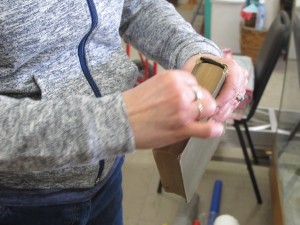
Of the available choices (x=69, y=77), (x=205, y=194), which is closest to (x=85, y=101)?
(x=69, y=77)

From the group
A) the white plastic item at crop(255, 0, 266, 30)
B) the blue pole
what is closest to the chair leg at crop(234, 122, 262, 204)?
the blue pole

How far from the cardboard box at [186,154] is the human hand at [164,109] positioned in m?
0.13

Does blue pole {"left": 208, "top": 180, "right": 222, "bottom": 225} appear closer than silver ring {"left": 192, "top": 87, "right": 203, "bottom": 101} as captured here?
No

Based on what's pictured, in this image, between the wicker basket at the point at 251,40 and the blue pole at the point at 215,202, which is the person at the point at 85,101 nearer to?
the blue pole at the point at 215,202

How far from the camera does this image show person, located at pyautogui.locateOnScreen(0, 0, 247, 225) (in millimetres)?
407

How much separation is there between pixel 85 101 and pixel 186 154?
0.22 meters

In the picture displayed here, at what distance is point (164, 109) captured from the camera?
1.31ft

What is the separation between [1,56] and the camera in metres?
0.55

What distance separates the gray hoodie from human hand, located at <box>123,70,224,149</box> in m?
0.01

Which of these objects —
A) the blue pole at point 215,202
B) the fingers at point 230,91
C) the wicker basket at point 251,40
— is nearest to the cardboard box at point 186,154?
the fingers at point 230,91

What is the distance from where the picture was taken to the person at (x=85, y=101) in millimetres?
407

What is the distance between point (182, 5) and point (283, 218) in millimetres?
3334

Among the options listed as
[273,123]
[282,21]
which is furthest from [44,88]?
[273,123]

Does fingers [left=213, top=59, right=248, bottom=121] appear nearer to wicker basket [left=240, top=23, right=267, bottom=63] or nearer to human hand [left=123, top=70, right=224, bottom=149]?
human hand [left=123, top=70, right=224, bottom=149]
